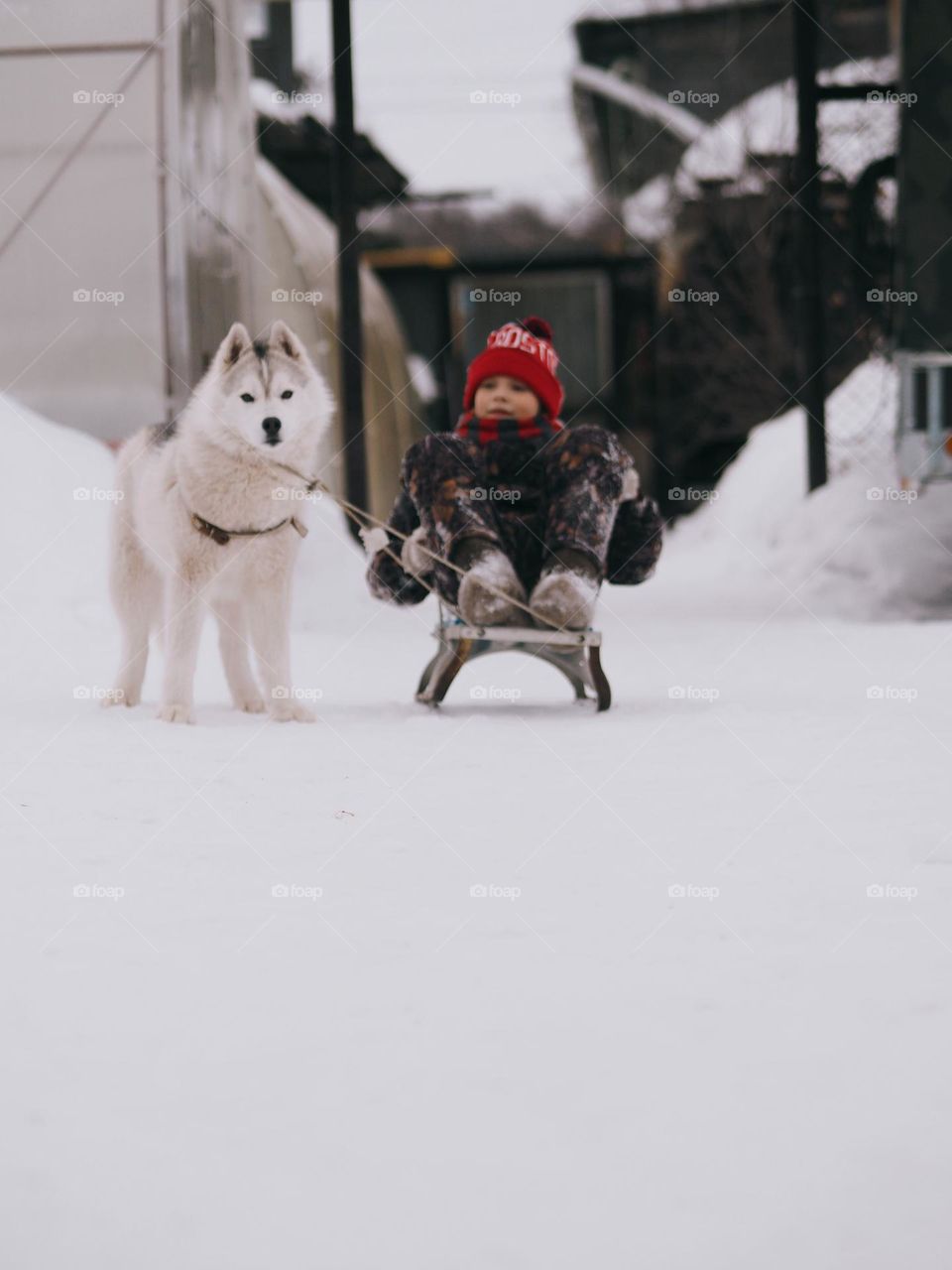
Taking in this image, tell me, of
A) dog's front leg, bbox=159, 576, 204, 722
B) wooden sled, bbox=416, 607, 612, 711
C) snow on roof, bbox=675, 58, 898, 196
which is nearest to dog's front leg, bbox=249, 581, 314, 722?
dog's front leg, bbox=159, 576, 204, 722

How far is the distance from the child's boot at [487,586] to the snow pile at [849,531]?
3.25m

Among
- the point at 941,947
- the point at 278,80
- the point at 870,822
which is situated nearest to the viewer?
the point at 941,947

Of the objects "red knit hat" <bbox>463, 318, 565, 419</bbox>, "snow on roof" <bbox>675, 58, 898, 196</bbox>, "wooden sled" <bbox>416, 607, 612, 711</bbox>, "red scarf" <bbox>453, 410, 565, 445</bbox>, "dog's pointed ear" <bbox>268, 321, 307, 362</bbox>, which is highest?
"snow on roof" <bbox>675, 58, 898, 196</bbox>

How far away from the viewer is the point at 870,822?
2.85 m

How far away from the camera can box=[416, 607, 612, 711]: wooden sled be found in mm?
4168

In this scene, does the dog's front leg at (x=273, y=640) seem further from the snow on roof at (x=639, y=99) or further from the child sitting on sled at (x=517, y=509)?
the snow on roof at (x=639, y=99)

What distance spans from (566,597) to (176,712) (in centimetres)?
114

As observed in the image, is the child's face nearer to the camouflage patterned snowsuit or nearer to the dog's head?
the camouflage patterned snowsuit

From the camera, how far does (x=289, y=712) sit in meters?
4.16

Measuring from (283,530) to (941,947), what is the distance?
8.35 feet

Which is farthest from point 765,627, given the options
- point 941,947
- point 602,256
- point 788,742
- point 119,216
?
point 602,256

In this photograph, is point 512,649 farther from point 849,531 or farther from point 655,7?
point 655,7

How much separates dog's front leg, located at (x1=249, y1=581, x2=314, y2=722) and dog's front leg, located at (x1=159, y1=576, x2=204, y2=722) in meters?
0.17

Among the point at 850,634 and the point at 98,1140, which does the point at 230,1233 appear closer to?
the point at 98,1140
